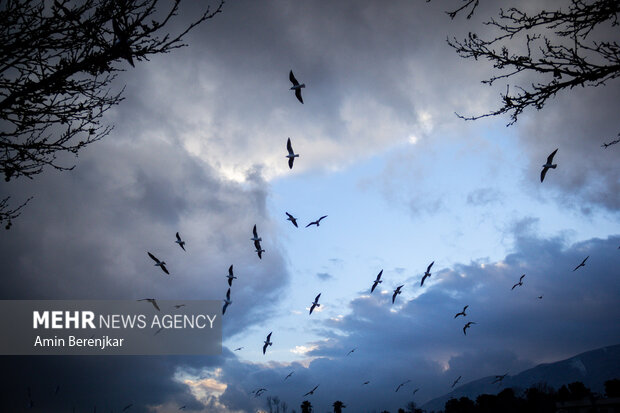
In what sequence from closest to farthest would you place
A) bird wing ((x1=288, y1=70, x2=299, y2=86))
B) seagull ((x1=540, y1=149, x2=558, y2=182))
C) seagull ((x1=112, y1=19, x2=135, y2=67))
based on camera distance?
1. seagull ((x1=112, y1=19, x2=135, y2=67))
2. seagull ((x1=540, y1=149, x2=558, y2=182))
3. bird wing ((x1=288, y1=70, x2=299, y2=86))

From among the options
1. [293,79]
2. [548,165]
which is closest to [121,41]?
[293,79]

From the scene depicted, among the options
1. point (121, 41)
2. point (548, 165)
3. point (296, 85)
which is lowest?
point (548, 165)

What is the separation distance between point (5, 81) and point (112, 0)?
215cm

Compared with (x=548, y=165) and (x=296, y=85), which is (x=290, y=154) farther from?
(x=548, y=165)

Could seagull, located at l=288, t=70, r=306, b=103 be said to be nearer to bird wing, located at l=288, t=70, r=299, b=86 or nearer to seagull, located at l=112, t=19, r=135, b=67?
bird wing, located at l=288, t=70, r=299, b=86

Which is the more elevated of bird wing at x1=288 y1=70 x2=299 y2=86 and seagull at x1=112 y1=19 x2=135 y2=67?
bird wing at x1=288 y1=70 x2=299 y2=86

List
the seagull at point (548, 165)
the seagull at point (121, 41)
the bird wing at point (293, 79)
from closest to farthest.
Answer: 1. the seagull at point (121, 41)
2. the seagull at point (548, 165)
3. the bird wing at point (293, 79)

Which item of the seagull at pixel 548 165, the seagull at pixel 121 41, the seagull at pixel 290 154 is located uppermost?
the seagull at pixel 290 154

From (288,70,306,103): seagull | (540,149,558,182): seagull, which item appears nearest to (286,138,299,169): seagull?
(288,70,306,103): seagull

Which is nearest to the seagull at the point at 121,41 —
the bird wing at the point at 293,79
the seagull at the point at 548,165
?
the bird wing at the point at 293,79

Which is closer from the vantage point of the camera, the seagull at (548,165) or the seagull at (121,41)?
the seagull at (121,41)

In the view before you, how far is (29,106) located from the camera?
6.07 meters

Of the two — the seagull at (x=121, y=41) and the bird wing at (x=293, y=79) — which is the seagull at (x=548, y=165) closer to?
the bird wing at (x=293, y=79)

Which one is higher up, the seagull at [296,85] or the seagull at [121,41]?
the seagull at [296,85]
